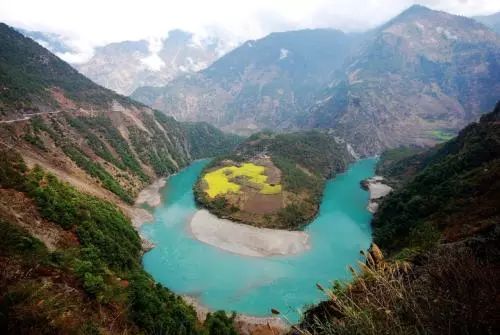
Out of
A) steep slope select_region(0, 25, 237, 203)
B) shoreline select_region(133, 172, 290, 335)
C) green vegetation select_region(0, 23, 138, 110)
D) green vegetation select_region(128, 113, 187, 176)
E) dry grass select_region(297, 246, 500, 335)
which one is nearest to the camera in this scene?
dry grass select_region(297, 246, 500, 335)

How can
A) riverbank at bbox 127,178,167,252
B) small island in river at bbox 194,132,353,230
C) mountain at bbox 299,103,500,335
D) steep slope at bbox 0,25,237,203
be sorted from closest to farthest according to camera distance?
mountain at bbox 299,103,500,335
riverbank at bbox 127,178,167,252
steep slope at bbox 0,25,237,203
small island in river at bbox 194,132,353,230

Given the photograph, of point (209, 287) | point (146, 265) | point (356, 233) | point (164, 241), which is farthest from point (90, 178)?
point (356, 233)

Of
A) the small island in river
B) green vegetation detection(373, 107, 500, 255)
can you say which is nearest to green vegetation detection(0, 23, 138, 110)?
the small island in river

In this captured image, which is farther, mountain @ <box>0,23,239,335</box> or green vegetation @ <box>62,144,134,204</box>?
green vegetation @ <box>62,144,134,204</box>

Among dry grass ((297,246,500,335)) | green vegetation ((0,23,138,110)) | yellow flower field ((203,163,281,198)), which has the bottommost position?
yellow flower field ((203,163,281,198))

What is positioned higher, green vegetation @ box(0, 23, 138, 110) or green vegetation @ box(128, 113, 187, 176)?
green vegetation @ box(0, 23, 138, 110)

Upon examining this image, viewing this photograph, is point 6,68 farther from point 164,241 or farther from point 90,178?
point 164,241

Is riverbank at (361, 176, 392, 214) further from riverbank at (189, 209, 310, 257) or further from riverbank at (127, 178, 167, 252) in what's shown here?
riverbank at (127, 178, 167, 252)
